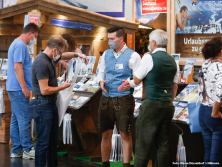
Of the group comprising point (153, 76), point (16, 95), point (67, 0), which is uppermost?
point (67, 0)

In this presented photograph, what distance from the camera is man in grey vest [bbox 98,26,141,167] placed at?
3607 mm

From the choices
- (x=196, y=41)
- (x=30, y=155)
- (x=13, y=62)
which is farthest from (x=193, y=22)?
(x=30, y=155)

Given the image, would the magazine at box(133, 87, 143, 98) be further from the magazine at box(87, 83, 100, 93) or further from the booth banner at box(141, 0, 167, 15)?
the booth banner at box(141, 0, 167, 15)

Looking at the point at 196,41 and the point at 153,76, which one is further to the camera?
the point at 196,41

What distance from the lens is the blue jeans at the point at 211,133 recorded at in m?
3.00

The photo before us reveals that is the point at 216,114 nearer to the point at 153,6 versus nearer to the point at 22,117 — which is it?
the point at 22,117

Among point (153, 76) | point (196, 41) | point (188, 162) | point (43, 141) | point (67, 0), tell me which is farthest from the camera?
point (67, 0)

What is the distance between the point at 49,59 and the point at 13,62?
145 centimetres

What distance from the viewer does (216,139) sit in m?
3.00

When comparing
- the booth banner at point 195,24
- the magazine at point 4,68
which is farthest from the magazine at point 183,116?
the magazine at point 4,68

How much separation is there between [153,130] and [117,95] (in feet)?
2.41

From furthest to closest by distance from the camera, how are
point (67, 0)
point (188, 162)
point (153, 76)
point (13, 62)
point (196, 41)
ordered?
point (67, 0)
point (196, 41)
point (13, 62)
point (188, 162)
point (153, 76)

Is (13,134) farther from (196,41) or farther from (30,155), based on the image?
(196,41)

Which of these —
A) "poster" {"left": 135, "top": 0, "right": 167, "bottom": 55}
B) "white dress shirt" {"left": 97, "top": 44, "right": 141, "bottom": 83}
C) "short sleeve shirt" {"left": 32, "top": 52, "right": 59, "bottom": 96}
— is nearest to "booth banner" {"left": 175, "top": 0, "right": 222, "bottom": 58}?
"poster" {"left": 135, "top": 0, "right": 167, "bottom": 55}
